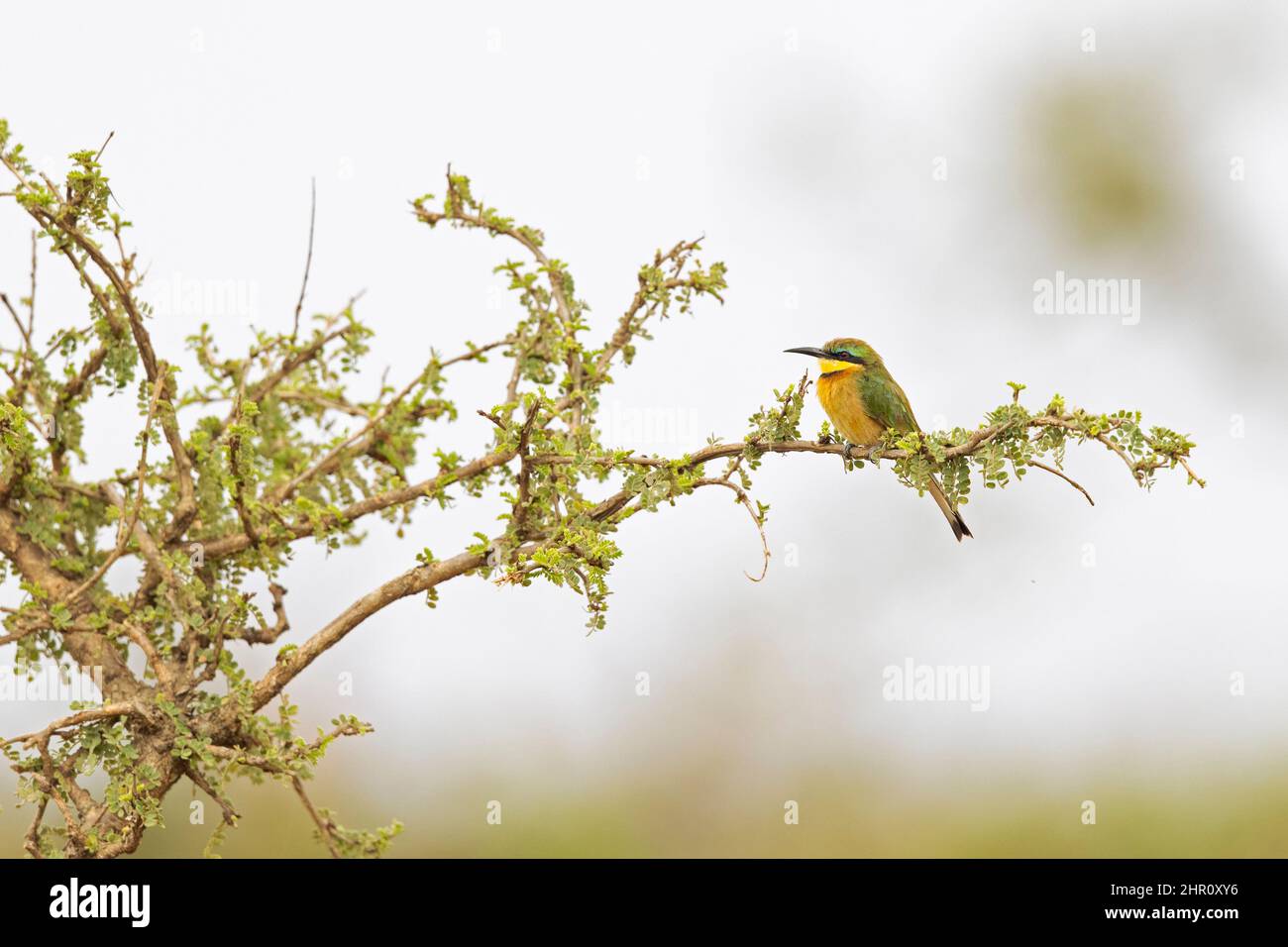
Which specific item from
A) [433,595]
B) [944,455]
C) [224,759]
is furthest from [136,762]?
[944,455]

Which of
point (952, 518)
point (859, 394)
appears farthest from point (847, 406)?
point (952, 518)

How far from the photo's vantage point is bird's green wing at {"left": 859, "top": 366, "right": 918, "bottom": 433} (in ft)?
12.3

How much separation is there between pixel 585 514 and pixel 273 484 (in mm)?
1280

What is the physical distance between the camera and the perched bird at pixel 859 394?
12.3 feet

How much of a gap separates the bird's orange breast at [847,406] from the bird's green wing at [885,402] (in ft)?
0.06

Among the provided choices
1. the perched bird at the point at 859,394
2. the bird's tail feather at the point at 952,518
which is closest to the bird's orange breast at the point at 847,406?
the perched bird at the point at 859,394

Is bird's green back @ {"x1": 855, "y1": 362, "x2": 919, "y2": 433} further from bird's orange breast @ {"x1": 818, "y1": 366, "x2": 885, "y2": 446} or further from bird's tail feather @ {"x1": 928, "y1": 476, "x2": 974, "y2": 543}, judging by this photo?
bird's tail feather @ {"x1": 928, "y1": 476, "x2": 974, "y2": 543}

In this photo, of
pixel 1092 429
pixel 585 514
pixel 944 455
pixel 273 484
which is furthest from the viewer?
pixel 273 484

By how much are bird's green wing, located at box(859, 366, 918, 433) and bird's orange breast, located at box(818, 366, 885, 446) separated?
0.02 m

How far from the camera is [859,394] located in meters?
3.83

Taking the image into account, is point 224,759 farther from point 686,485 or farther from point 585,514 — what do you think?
point 686,485

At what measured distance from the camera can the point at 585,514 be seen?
317 cm

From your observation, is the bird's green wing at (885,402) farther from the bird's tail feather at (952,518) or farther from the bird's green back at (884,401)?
the bird's tail feather at (952,518)
